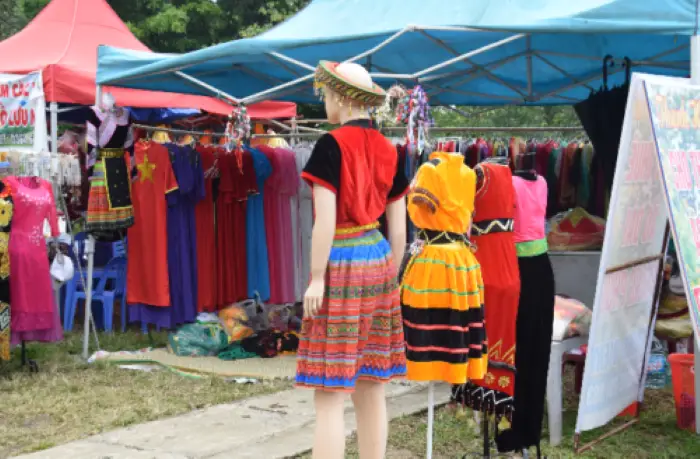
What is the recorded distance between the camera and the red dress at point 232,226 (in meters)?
6.73

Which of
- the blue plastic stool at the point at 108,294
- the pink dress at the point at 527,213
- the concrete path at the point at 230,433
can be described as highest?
the pink dress at the point at 527,213

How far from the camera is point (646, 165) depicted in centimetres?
411

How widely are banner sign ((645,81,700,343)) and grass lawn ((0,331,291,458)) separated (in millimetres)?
2747

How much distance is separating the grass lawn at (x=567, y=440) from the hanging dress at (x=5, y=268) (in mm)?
2509

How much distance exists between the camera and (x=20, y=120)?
5852 mm

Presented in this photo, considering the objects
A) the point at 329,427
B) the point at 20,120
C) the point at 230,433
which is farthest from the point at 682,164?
the point at 20,120

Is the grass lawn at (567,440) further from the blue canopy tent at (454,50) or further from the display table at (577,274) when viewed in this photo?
the blue canopy tent at (454,50)

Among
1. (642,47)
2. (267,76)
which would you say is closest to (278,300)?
(267,76)

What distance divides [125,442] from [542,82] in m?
4.72

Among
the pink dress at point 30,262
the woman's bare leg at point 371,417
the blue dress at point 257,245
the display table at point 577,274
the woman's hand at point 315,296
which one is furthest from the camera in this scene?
the blue dress at point 257,245

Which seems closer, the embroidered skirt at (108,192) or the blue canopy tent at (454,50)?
the blue canopy tent at (454,50)

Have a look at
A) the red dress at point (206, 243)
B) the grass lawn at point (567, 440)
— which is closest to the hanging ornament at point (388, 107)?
the grass lawn at point (567, 440)

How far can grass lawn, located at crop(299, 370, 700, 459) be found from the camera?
4.14 meters

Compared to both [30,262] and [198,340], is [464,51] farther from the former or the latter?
[30,262]
